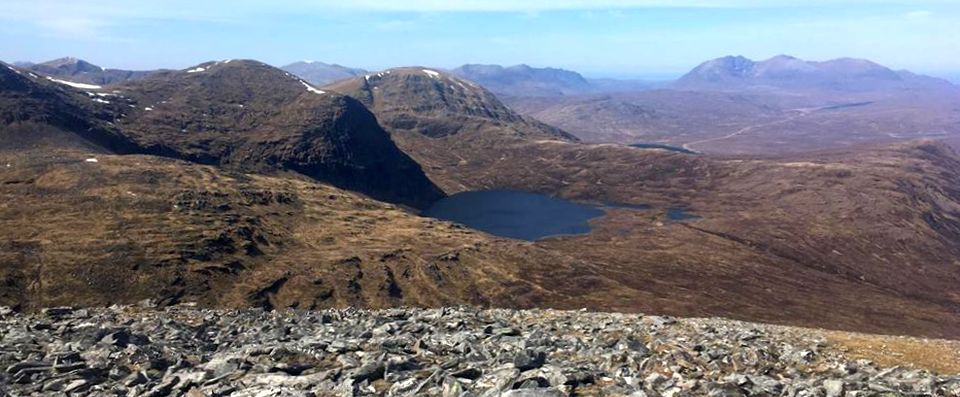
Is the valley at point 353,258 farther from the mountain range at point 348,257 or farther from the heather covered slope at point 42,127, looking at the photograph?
the heather covered slope at point 42,127

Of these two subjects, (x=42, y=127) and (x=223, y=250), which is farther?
(x=42, y=127)

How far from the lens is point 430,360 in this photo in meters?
30.7

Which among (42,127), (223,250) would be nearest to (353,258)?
(223,250)

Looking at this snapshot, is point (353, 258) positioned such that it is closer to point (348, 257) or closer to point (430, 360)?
point (348, 257)

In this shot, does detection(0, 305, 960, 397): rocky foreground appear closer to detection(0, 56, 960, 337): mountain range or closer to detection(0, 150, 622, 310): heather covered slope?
detection(0, 150, 622, 310): heather covered slope

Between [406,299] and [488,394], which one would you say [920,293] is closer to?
[406,299]


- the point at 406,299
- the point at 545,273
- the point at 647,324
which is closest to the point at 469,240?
the point at 545,273

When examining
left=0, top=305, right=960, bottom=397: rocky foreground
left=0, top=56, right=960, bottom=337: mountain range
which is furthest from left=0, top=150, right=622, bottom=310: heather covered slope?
left=0, top=305, right=960, bottom=397: rocky foreground

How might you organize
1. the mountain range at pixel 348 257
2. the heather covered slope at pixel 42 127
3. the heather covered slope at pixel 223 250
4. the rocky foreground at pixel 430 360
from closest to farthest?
the rocky foreground at pixel 430 360 < the heather covered slope at pixel 223 250 < the mountain range at pixel 348 257 < the heather covered slope at pixel 42 127

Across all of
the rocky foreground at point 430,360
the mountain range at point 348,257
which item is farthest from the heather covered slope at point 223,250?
the rocky foreground at point 430,360

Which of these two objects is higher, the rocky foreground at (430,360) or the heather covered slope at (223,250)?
the rocky foreground at (430,360)

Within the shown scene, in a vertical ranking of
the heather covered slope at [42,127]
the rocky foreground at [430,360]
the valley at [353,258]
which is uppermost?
the heather covered slope at [42,127]

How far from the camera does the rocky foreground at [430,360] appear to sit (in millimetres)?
25203

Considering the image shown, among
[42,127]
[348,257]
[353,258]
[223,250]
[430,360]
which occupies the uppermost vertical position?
[42,127]
